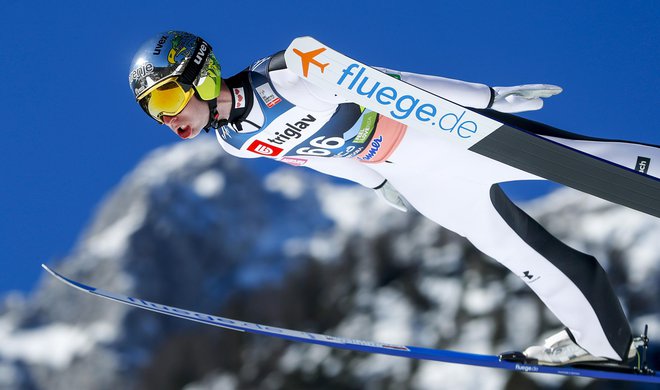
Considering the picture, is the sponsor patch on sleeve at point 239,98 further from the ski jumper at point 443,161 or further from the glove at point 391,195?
the glove at point 391,195

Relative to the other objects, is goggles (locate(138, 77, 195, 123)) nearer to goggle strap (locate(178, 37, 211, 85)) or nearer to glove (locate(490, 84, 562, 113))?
goggle strap (locate(178, 37, 211, 85))

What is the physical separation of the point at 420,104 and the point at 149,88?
33.8 inches

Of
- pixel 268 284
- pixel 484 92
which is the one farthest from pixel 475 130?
pixel 268 284

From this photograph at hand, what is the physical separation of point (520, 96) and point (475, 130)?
1.59 ft

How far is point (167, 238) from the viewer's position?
20.1 feet

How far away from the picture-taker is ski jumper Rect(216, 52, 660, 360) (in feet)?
9.45

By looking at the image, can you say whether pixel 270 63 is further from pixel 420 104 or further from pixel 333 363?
pixel 333 363

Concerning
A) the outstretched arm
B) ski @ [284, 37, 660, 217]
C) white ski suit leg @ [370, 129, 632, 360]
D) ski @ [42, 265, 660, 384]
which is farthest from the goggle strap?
ski @ [42, 265, 660, 384]

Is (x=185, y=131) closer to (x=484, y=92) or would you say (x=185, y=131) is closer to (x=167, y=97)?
(x=167, y=97)

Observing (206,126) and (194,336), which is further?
(194,336)

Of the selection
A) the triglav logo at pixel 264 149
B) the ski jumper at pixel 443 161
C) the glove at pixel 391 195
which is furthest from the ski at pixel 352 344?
the triglav logo at pixel 264 149

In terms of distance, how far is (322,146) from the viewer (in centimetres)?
303

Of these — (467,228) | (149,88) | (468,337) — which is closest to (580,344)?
(467,228)

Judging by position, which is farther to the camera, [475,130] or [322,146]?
[322,146]
